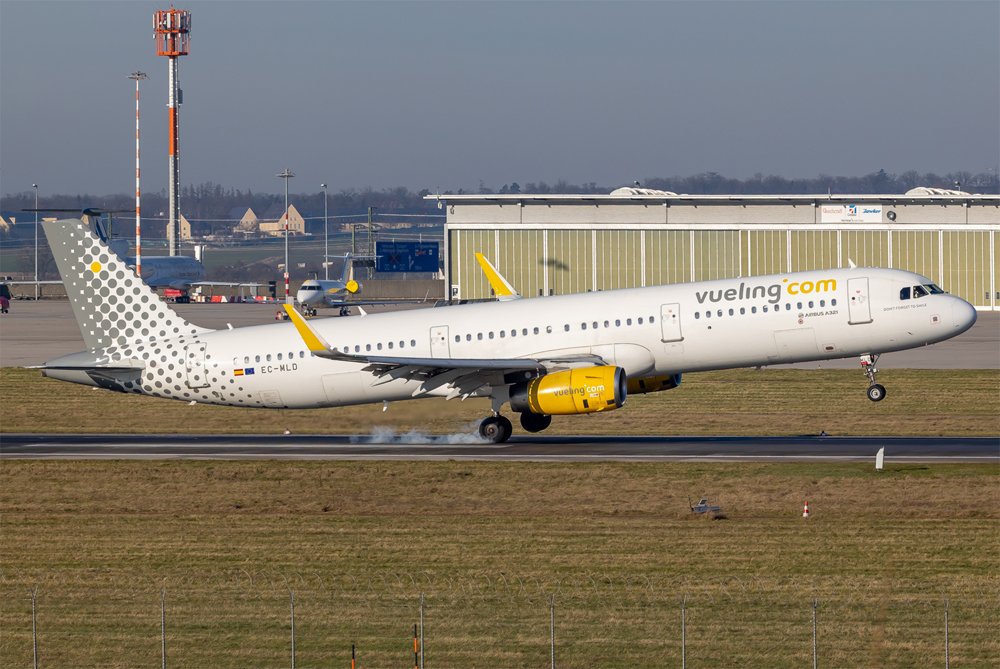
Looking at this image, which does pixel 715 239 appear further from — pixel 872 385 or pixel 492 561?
pixel 492 561

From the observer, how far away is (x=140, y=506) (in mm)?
36938

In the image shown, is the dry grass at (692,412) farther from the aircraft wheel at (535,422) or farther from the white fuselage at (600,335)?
the white fuselage at (600,335)

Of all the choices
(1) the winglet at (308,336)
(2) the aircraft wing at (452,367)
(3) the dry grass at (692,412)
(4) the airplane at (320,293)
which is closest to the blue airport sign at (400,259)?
(4) the airplane at (320,293)

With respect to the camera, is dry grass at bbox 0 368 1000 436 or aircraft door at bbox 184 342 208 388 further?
dry grass at bbox 0 368 1000 436

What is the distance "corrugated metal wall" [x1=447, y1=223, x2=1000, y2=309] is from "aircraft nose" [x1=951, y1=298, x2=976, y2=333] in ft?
214

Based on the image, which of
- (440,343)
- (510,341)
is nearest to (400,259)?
(440,343)

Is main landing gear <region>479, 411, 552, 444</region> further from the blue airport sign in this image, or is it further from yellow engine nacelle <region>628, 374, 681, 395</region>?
the blue airport sign

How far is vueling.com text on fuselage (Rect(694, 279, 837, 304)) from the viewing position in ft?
143

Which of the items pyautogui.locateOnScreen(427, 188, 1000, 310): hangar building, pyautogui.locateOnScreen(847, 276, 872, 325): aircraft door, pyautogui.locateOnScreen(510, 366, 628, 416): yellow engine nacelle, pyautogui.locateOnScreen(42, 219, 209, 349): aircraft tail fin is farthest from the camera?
pyautogui.locateOnScreen(427, 188, 1000, 310): hangar building

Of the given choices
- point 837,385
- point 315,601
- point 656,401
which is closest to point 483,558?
point 315,601

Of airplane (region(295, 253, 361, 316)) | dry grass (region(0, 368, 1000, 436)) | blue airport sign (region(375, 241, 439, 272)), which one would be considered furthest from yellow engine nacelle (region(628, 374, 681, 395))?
blue airport sign (region(375, 241, 439, 272))

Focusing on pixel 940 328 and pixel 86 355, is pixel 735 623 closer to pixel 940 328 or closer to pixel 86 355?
pixel 940 328

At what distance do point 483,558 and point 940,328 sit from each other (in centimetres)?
1960

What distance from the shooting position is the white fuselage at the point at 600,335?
4328 cm
